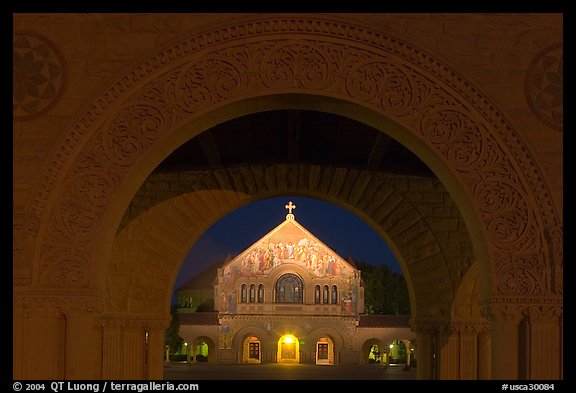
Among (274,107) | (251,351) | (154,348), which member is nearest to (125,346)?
(154,348)

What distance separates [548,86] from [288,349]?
43396mm

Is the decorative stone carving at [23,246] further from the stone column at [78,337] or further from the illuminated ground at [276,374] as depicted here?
the illuminated ground at [276,374]

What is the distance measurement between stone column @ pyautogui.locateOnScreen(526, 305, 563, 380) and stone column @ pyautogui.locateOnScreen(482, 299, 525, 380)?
0.43 feet

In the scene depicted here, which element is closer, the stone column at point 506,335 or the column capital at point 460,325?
the stone column at point 506,335

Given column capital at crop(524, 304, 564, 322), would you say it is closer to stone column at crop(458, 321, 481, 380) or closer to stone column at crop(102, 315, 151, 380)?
stone column at crop(458, 321, 481, 380)

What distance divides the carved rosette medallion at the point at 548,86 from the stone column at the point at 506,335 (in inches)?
67.4

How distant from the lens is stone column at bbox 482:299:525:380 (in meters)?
8.41

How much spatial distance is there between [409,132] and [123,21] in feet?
9.46

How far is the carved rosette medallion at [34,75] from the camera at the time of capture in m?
8.62

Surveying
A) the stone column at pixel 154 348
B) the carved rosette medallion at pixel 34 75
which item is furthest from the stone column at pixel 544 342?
the stone column at pixel 154 348

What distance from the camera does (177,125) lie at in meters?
8.66

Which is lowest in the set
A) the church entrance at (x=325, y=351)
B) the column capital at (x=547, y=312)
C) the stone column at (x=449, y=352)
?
the church entrance at (x=325, y=351)
